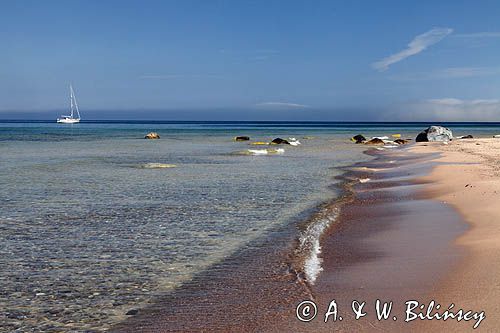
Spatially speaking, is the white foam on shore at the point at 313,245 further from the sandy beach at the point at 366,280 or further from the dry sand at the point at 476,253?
the dry sand at the point at 476,253

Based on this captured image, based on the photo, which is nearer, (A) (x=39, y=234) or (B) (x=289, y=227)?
(A) (x=39, y=234)

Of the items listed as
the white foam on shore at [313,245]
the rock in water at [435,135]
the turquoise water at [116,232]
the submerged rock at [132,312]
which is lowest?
the turquoise water at [116,232]

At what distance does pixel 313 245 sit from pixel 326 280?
2.90m

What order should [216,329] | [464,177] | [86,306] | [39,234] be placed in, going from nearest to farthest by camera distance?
[216,329]
[86,306]
[39,234]
[464,177]

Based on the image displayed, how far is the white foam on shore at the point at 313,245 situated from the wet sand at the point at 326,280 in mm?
151

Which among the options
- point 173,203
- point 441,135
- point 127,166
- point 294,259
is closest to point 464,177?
point 173,203

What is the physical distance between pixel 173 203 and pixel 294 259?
8390mm

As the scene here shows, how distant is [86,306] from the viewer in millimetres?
7875

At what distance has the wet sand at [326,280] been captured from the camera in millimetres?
6980

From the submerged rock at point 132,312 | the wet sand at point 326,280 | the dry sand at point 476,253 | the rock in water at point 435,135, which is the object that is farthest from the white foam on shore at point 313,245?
the rock in water at point 435,135

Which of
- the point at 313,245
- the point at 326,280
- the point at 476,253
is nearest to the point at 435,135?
the point at 313,245

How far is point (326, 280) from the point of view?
8711 millimetres

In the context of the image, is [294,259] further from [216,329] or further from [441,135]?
[441,135]

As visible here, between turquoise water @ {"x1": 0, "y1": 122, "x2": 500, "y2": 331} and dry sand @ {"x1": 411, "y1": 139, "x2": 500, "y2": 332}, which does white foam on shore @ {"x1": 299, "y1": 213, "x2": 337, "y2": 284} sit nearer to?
turquoise water @ {"x1": 0, "y1": 122, "x2": 500, "y2": 331}
